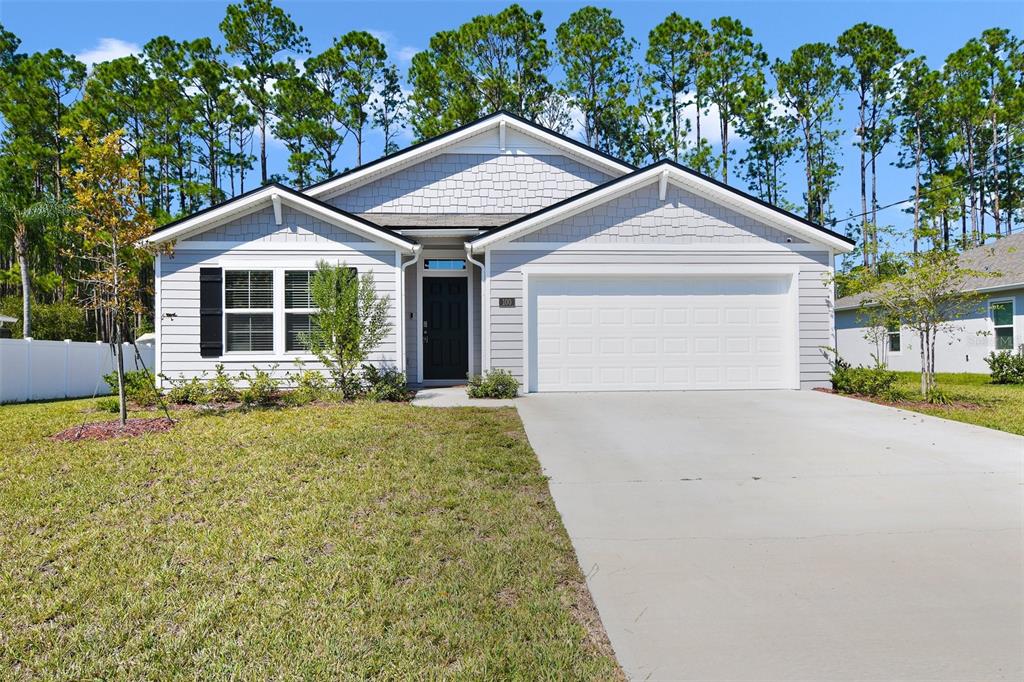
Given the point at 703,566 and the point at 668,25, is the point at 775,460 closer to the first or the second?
the point at 703,566

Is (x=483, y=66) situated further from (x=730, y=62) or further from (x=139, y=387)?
(x=139, y=387)

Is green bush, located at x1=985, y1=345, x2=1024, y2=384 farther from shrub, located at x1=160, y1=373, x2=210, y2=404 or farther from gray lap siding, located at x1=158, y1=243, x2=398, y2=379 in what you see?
shrub, located at x1=160, y1=373, x2=210, y2=404

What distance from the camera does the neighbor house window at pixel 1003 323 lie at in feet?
53.8

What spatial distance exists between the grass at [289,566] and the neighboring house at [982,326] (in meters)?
13.4

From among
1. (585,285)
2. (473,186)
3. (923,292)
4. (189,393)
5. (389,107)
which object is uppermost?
(389,107)

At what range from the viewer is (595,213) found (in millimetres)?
11359

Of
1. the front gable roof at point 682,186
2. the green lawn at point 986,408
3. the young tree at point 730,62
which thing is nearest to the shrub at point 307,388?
the front gable roof at point 682,186

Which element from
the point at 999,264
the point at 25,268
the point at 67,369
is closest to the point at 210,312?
the point at 67,369

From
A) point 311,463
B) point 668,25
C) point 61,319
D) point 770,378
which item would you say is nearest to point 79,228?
point 311,463

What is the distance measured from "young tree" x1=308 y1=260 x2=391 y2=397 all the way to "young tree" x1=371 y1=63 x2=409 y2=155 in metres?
18.9

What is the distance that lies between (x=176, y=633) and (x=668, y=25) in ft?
99.0

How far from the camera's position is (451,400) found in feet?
33.7

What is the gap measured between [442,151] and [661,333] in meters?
6.87

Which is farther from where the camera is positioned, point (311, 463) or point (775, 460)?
point (775, 460)
